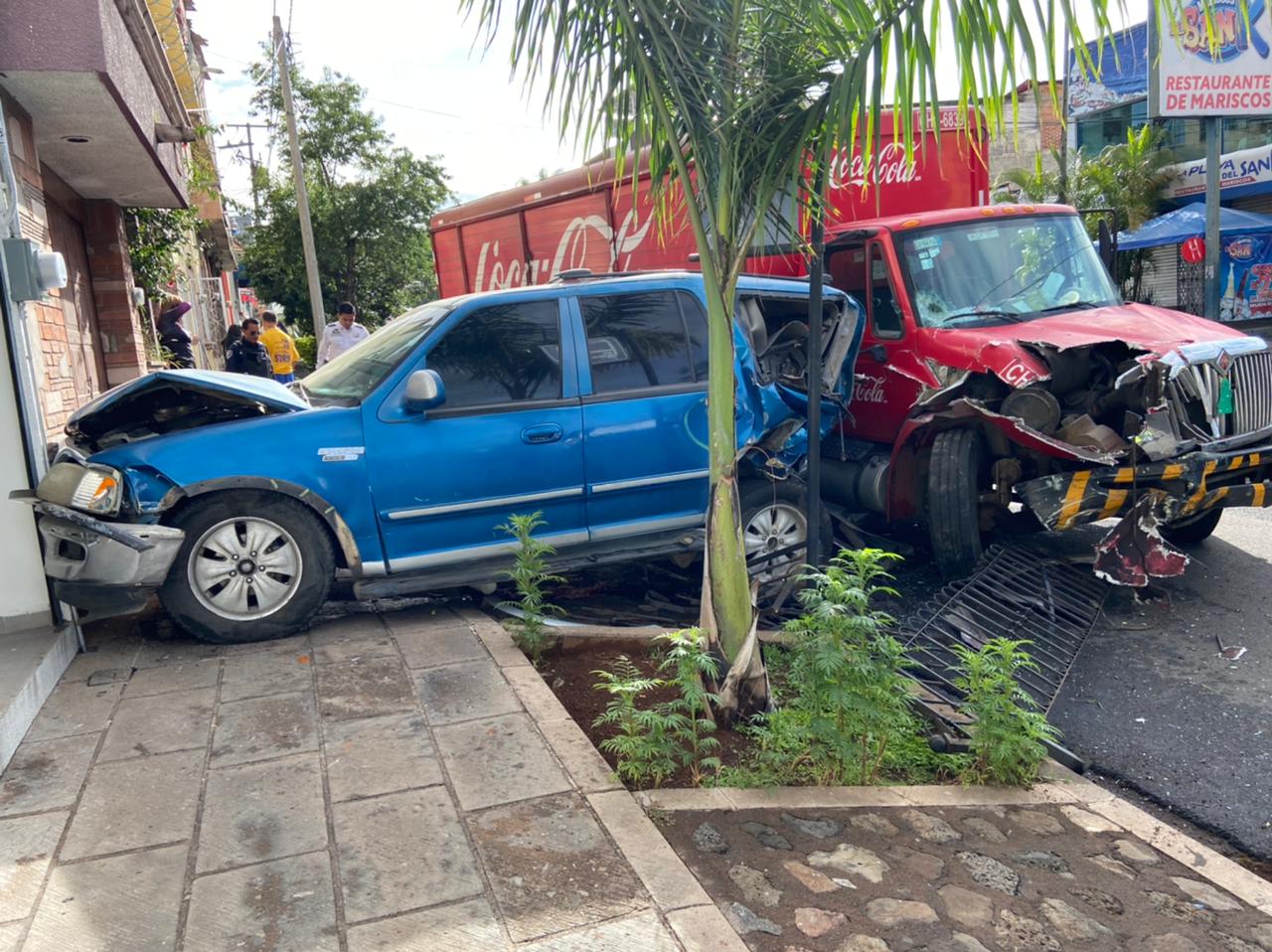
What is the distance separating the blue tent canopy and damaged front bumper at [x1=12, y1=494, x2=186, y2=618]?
71.9ft

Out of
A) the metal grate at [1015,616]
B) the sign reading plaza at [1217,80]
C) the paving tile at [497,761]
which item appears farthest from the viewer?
the sign reading plaza at [1217,80]

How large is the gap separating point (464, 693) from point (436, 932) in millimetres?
1726

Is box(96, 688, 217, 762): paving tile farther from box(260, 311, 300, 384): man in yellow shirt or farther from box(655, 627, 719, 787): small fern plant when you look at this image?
box(260, 311, 300, 384): man in yellow shirt

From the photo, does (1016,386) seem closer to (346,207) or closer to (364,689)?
(364,689)

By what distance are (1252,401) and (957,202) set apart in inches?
122

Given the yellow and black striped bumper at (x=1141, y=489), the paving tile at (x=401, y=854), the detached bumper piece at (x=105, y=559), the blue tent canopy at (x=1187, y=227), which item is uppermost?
the blue tent canopy at (x=1187, y=227)

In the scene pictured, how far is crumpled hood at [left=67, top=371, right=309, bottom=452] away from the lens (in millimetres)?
5238

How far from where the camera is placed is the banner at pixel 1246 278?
77.8 feet

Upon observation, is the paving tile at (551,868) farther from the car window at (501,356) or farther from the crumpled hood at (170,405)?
the crumpled hood at (170,405)

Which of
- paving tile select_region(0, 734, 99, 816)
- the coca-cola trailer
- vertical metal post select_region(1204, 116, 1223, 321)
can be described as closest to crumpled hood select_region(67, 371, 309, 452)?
paving tile select_region(0, 734, 99, 816)

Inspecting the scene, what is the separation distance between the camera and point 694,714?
3752 mm

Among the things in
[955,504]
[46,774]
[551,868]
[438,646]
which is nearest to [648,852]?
[551,868]

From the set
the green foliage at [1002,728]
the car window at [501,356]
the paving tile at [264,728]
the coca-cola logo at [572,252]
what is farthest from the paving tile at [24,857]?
the coca-cola logo at [572,252]

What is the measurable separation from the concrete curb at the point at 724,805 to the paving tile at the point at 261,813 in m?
0.89
